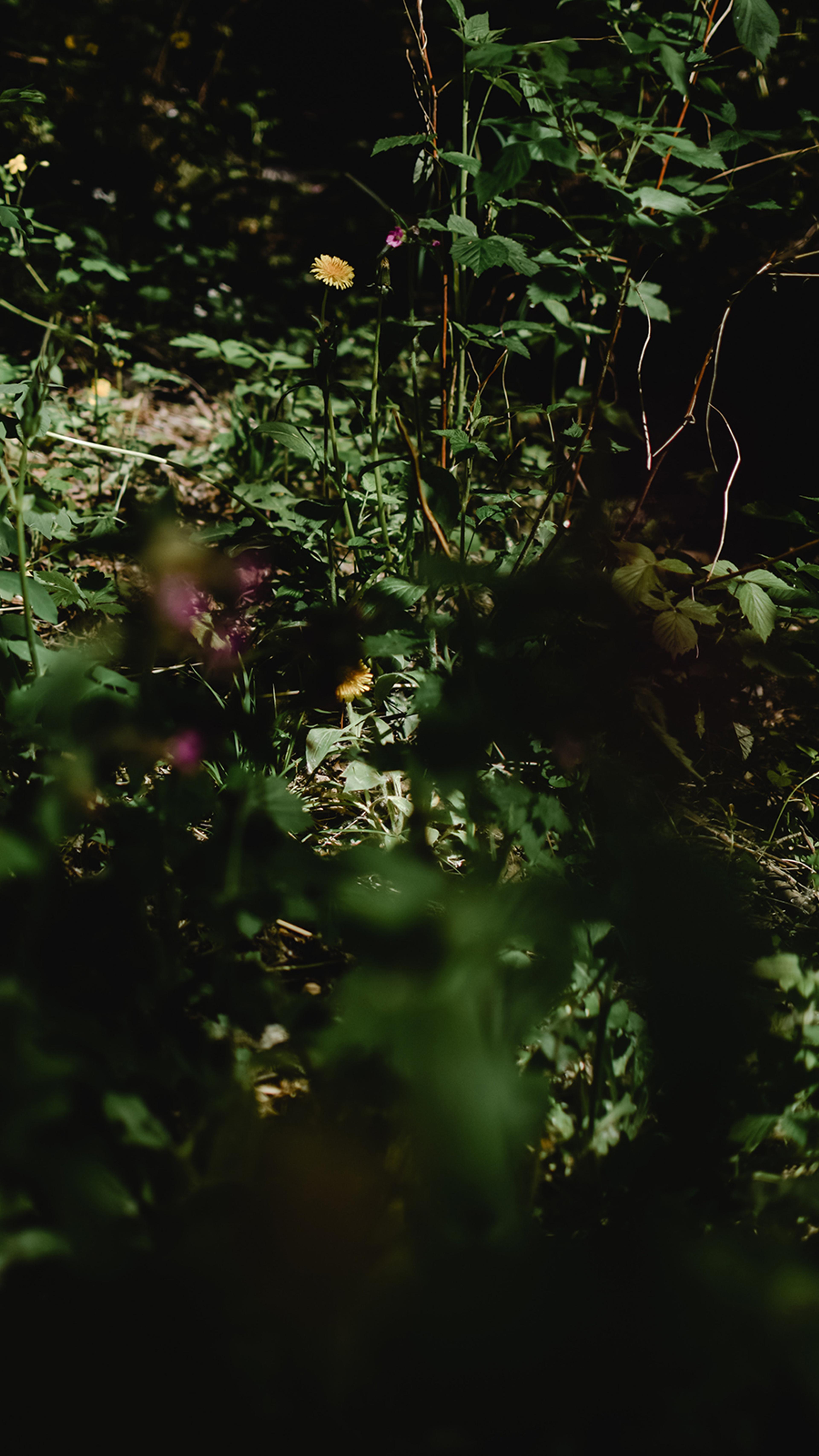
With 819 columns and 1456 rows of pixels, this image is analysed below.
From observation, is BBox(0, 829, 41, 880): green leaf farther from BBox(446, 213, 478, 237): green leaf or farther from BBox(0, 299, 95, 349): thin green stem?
BBox(0, 299, 95, 349): thin green stem

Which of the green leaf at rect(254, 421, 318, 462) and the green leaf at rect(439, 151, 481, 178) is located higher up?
the green leaf at rect(439, 151, 481, 178)

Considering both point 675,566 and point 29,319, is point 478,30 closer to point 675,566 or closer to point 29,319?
point 675,566

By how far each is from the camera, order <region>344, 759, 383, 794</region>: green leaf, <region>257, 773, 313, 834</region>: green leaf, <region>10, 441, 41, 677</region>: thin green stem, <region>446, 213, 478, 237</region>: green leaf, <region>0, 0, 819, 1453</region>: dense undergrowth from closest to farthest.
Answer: <region>0, 0, 819, 1453</region>: dense undergrowth < <region>257, 773, 313, 834</region>: green leaf < <region>10, 441, 41, 677</region>: thin green stem < <region>446, 213, 478, 237</region>: green leaf < <region>344, 759, 383, 794</region>: green leaf

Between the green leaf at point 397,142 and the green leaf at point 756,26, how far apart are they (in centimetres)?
43

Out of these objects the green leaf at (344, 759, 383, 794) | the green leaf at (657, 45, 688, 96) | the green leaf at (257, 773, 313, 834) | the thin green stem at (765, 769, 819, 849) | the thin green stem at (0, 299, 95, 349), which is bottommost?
the thin green stem at (765, 769, 819, 849)

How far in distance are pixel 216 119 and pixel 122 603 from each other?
10.7 feet

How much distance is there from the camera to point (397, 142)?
1.10 meters

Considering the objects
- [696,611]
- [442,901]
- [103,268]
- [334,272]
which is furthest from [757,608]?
[103,268]

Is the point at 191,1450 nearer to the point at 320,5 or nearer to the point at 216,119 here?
the point at 216,119

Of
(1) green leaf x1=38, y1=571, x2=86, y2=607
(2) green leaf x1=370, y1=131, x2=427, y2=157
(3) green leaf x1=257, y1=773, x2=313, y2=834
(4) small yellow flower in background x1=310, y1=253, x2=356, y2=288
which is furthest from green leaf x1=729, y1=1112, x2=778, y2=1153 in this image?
(4) small yellow flower in background x1=310, y1=253, x2=356, y2=288

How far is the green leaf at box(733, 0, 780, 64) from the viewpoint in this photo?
0.94m

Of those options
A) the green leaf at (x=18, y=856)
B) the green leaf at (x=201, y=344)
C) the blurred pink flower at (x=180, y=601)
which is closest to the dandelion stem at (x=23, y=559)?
the blurred pink flower at (x=180, y=601)

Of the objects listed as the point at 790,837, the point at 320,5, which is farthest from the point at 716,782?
the point at 320,5

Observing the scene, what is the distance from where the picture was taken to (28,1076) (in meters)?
0.54
